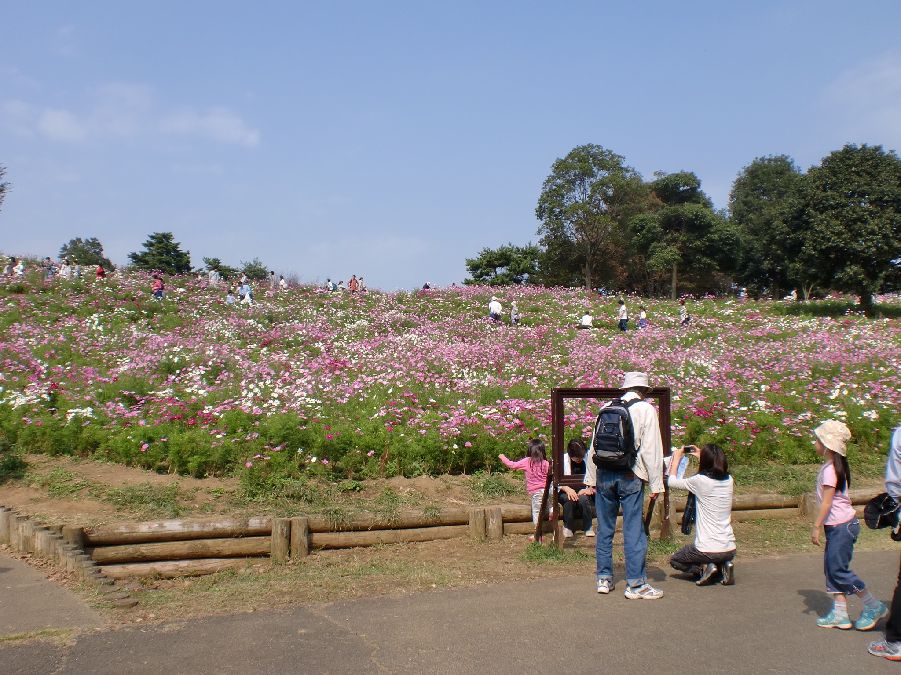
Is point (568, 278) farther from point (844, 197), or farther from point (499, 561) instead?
point (499, 561)

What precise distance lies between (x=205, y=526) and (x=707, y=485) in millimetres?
5127

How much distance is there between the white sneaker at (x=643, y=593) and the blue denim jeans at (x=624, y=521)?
4cm

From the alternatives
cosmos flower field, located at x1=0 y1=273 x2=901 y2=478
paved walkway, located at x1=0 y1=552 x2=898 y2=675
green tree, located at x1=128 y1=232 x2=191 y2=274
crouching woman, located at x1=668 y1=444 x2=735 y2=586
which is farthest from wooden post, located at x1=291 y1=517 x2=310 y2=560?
green tree, located at x1=128 y1=232 x2=191 y2=274

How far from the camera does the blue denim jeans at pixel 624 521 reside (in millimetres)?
5898

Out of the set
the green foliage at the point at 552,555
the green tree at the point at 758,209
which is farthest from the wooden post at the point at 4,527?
the green tree at the point at 758,209

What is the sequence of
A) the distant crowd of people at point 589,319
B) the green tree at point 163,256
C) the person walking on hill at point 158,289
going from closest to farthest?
the distant crowd of people at point 589,319 < the person walking on hill at point 158,289 < the green tree at point 163,256

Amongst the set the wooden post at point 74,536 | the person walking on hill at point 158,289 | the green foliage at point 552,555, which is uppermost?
the person walking on hill at point 158,289

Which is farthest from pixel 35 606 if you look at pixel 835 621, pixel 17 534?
pixel 835 621

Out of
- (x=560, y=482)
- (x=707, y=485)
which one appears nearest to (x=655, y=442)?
(x=707, y=485)

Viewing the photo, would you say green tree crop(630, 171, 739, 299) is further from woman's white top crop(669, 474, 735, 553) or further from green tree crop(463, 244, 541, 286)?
woman's white top crop(669, 474, 735, 553)

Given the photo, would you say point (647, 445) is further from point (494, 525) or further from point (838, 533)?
point (494, 525)

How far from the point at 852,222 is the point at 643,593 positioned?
28.5 m

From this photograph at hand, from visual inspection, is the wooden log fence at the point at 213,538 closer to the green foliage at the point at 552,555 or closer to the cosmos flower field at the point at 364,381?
the green foliage at the point at 552,555

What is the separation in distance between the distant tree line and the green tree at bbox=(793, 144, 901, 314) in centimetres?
4
